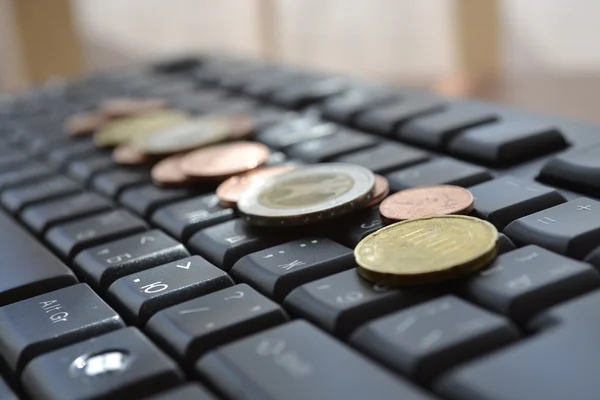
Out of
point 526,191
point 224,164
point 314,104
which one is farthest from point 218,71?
point 526,191

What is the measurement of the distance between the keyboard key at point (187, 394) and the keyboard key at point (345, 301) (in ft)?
0.18

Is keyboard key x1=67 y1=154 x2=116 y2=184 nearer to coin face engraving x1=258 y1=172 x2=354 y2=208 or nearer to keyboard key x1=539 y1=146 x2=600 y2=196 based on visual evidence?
coin face engraving x1=258 y1=172 x2=354 y2=208

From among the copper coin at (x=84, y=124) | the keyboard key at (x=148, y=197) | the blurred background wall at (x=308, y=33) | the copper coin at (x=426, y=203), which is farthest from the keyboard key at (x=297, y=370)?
the blurred background wall at (x=308, y=33)

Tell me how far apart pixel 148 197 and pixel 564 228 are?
0.83 ft

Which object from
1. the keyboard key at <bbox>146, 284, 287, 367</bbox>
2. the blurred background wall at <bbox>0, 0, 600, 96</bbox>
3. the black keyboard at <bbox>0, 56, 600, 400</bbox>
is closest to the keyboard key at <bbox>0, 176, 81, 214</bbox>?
the black keyboard at <bbox>0, 56, 600, 400</bbox>

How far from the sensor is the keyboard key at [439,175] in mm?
458

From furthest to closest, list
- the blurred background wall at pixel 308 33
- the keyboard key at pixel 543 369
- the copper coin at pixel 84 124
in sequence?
1. the blurred background wall at pixel 308 33
2. the copper coin at pixel 84 124
3. the keyboard key at pixel 543 369

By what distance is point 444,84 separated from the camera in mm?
1425

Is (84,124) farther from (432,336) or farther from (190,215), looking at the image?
(432,336)

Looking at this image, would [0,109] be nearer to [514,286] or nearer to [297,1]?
[514,286]

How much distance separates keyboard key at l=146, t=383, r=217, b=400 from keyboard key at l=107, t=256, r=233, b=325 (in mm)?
74

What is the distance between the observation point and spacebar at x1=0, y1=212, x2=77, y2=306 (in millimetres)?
409

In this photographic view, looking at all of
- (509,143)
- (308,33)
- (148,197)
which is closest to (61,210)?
(148,197)

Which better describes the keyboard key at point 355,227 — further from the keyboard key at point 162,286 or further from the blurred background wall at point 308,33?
the blurred background wall at point 308,33
